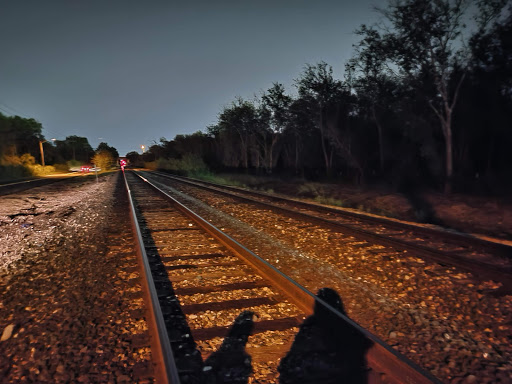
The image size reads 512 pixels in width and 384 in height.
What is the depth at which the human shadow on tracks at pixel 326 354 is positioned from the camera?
265cm

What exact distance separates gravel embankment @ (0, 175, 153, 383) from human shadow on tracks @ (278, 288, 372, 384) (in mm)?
1262

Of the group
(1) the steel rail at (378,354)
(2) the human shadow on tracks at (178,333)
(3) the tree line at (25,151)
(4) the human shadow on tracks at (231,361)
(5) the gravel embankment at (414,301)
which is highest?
(3) the tree line at (25,151)

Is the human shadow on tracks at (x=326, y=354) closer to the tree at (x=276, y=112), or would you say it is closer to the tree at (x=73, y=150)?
the tree at (x=276, y=112)

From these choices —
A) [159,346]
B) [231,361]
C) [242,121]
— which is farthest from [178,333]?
[242,121]

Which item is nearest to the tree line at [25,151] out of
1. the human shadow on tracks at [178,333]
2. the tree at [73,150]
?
the tree at [73,150]

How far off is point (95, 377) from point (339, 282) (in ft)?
11.0

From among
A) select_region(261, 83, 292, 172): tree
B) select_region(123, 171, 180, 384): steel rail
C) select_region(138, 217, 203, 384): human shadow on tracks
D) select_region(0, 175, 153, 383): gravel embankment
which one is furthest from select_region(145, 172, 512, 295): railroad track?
select_region(261, 83, 292, 172): tree

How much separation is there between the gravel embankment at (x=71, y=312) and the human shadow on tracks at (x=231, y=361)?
54cm

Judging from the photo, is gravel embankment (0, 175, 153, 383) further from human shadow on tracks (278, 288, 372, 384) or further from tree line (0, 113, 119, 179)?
tree line (0, 113, 119, 179)

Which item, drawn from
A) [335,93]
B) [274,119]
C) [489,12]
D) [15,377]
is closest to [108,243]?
[15,377]

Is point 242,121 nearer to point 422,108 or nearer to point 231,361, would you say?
point 422,108

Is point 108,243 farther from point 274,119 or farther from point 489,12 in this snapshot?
point 274,119

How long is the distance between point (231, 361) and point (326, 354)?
860mm

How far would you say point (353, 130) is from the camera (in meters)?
30.1
